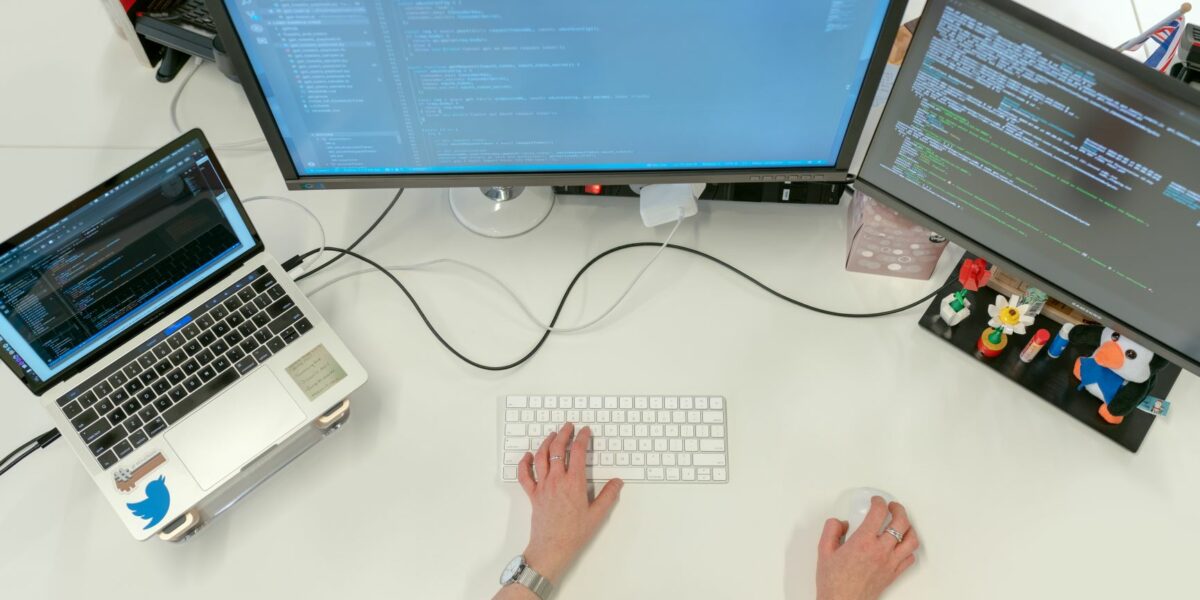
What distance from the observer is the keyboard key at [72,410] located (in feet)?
3.11

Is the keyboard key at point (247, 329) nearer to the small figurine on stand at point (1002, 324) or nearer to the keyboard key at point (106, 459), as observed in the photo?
the keyboard key at point (106, 459)

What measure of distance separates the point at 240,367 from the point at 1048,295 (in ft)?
3.16

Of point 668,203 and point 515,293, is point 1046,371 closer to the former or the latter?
point 668,203

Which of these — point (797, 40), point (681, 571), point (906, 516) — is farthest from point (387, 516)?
point (797, 40)

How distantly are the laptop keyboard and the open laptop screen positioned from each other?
0.13 feet

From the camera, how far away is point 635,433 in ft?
3.35

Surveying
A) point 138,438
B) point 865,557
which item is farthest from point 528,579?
point 138,438

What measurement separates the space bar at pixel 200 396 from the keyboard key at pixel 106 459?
0.07 metres

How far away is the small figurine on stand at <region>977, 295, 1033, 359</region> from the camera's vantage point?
1018mm

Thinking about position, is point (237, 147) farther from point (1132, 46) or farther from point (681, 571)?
point (1132, 46)

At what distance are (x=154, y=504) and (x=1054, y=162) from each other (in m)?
1.01

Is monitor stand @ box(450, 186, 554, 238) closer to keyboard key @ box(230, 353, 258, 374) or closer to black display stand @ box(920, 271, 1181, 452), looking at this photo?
keyboard key @ box(230, 353, 258, 374)

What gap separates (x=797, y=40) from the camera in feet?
2.87

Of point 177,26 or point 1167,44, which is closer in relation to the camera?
point 1167,44
